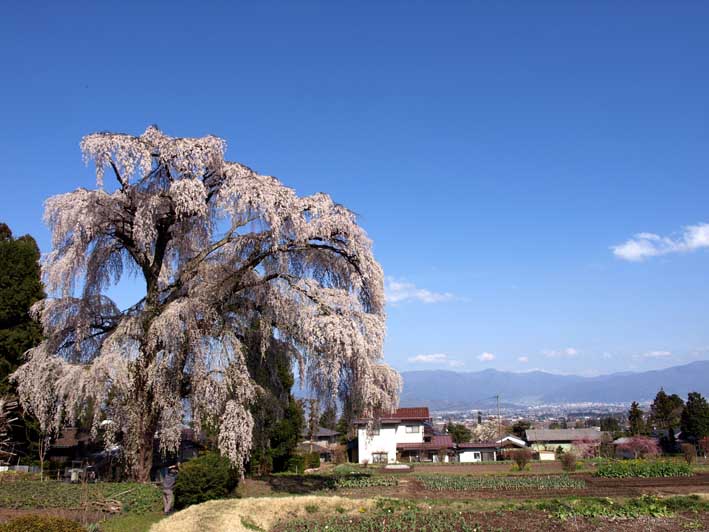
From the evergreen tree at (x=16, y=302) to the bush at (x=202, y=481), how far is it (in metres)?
15.1

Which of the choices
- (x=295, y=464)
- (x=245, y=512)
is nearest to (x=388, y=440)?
(x=295, y=464)

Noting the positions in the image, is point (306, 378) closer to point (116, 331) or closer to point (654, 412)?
point (116, 331)

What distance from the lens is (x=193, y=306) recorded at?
63.4ft

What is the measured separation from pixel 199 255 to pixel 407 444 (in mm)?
45674

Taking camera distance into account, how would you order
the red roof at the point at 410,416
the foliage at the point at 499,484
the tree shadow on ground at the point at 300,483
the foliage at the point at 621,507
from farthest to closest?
the red roof at the point at 410,416 → the foliage at the point at 499,484 → the tree shadow on ground at the point at 300,483 → the foliage at the point at 621,507

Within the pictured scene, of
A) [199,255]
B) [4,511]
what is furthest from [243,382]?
[4,511]

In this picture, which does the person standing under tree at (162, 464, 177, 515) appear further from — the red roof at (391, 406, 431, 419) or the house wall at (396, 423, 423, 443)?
the red roof at (391, 406, 431, 419)

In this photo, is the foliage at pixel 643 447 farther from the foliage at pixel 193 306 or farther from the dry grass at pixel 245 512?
the dry grass at pixel 245 512

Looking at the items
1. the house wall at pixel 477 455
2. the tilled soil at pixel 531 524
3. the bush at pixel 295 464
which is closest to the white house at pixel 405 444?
the house wall at pixel 477 455

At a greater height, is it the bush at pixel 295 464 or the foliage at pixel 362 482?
the foliage at pixel 362 482

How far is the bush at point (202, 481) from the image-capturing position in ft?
55.2

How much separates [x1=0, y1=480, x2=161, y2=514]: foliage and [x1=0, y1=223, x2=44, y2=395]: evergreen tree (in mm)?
10997

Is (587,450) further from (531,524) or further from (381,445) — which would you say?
(531,524)

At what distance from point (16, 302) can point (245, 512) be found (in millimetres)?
20973
